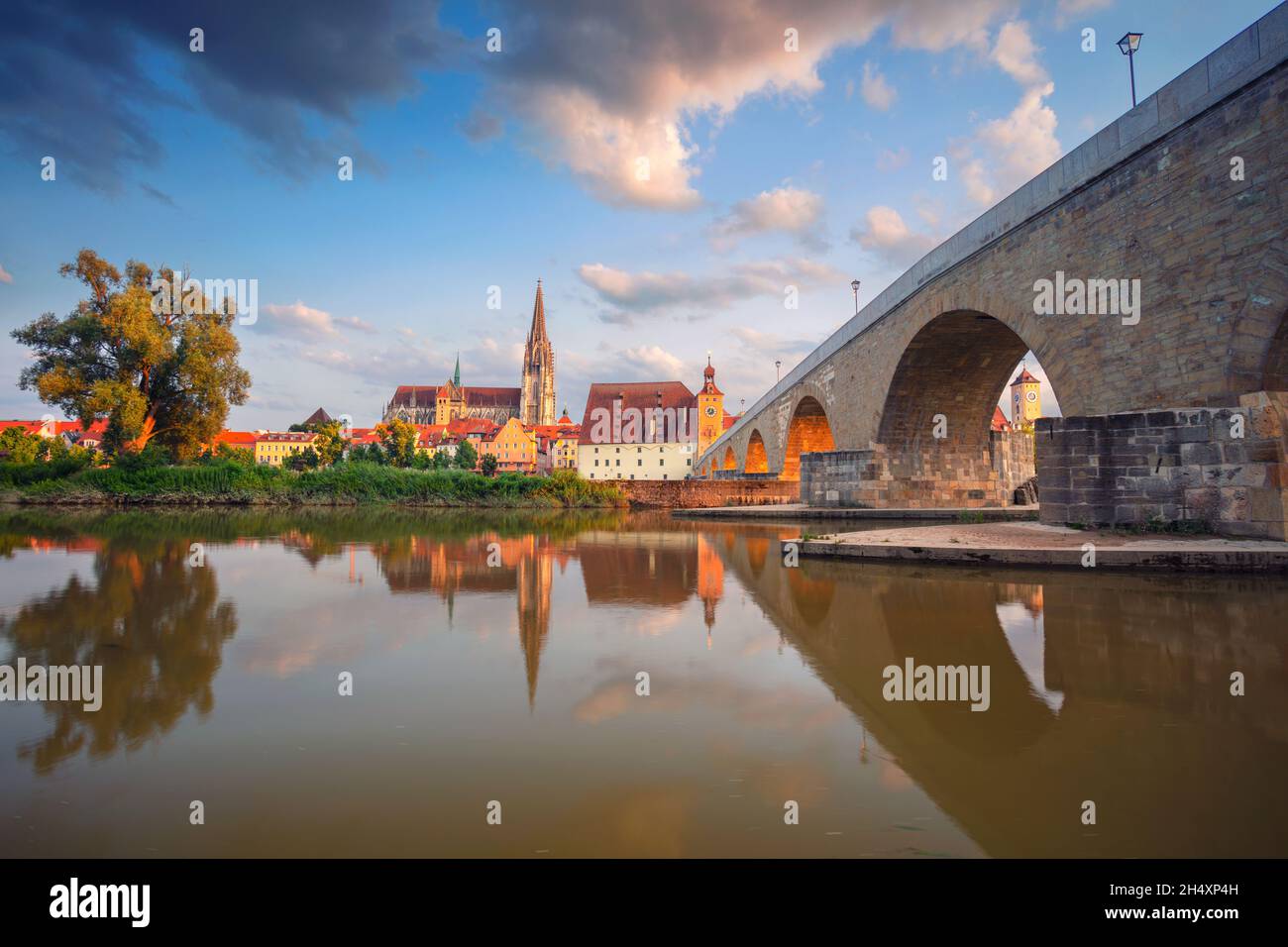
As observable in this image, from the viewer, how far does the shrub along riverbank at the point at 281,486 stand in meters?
29.5

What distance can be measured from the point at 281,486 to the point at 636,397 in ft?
195

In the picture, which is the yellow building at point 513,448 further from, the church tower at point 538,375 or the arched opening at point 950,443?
the arched opening at point 950,443

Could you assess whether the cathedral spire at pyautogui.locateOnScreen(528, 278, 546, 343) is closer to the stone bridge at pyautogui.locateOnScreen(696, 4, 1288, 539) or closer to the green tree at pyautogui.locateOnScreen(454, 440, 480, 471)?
the green tree at pyautogui.locateOnScreen(454, 440, 480, 471)

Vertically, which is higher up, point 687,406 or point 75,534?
point 687,406

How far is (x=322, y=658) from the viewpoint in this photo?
4.27m

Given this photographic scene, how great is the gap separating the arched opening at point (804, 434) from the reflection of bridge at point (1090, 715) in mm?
27675

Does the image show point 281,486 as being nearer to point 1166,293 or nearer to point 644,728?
point 644,728

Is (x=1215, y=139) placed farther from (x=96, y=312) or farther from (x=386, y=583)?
(x=96, y=312)

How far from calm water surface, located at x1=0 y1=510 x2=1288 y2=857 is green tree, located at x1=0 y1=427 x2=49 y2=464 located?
5985 centimetres

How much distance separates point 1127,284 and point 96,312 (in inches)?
1484

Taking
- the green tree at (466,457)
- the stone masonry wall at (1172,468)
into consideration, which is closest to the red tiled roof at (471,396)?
the green tree at (466,457)

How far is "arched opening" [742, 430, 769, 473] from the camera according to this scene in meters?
47.2
